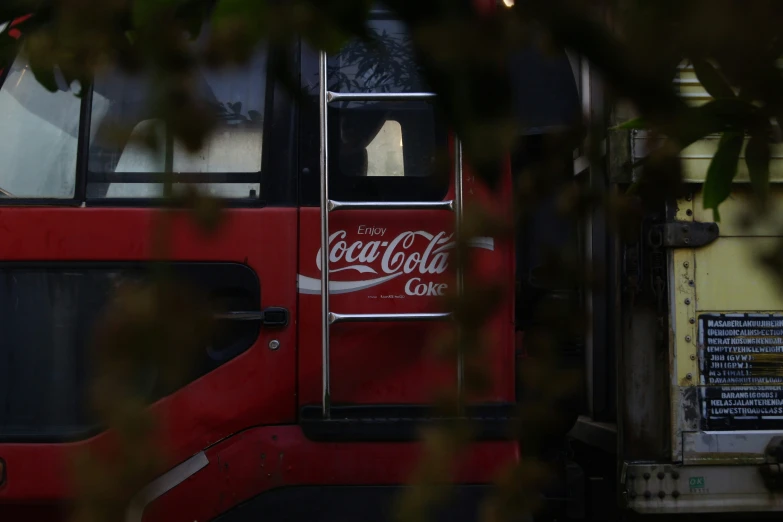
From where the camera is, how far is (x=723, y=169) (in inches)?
45.7

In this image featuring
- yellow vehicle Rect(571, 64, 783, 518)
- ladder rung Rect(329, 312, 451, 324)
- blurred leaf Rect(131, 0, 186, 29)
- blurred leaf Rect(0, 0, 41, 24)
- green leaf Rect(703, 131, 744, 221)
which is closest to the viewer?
blurred leaf Rect(131, 0, 186, 29)

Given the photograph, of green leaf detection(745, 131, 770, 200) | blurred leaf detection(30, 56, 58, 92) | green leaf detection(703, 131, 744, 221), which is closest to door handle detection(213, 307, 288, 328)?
blurred leaf detection(30, 56, 58, 92)

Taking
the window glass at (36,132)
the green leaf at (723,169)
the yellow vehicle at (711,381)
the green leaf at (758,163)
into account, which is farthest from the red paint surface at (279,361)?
the green leaf at (758,163)

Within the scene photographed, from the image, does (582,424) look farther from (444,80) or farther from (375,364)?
(444,80)

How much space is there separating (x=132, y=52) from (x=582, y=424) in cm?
338

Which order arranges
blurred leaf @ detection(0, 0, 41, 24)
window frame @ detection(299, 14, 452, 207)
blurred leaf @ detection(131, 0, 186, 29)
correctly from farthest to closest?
→ window frame @ detection(299, 14, 452, 207) → blurred leaf @ detection(0, 0, 41, 24) → blurred leaf @ detection(131, 0, 186, 29)

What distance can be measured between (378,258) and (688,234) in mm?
1117

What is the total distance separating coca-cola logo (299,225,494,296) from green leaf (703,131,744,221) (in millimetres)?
1710

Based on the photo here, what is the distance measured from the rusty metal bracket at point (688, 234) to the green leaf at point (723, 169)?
1929 mm

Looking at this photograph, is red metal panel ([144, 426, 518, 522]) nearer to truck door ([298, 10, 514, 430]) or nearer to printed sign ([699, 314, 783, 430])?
truck door ([298, 10, 514, 430])

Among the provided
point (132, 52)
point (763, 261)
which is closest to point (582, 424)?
point (763, 261)

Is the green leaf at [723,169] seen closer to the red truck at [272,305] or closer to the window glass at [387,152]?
the red truck at [272,305]

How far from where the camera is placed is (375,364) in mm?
2910

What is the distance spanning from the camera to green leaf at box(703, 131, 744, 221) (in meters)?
1.13
